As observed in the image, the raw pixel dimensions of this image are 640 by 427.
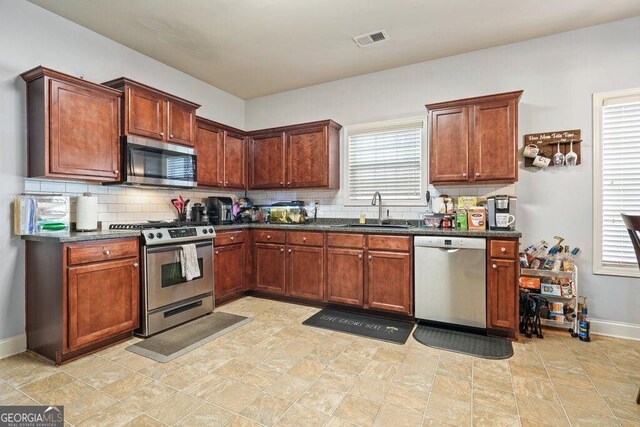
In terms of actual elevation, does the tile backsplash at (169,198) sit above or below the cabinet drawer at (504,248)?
above

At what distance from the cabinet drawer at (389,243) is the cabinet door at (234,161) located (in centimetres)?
219

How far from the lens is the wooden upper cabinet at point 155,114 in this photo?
9.95 ft

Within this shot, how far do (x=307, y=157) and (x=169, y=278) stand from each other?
2.23 meters

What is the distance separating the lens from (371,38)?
10.6 ft

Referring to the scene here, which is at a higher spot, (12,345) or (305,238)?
(305,238)

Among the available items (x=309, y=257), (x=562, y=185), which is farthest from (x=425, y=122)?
(x=309, y=257)

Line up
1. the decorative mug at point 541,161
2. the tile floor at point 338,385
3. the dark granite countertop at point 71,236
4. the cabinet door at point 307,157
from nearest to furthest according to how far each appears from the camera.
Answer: the tile floor at point 338,385
the dark granite countertop at point 71,236
the decorative mug at point 541,161
the cabinet door at point 307,157

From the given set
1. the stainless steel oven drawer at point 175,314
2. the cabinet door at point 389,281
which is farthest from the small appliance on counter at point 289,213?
the stainless steel oven drawer at point 175,314

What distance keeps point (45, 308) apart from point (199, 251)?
131cm

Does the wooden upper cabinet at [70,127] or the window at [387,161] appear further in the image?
the window at [387,161]

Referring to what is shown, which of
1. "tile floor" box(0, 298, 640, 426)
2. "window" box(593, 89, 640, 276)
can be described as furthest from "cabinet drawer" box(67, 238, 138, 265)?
"window" box(593, 89, 640, 276)

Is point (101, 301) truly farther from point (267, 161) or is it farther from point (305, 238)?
point (267, 161)

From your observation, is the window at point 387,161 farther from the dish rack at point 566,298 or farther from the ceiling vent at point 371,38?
the dish rack at point 566,298

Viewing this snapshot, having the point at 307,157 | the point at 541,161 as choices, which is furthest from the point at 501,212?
the point at 307,157
